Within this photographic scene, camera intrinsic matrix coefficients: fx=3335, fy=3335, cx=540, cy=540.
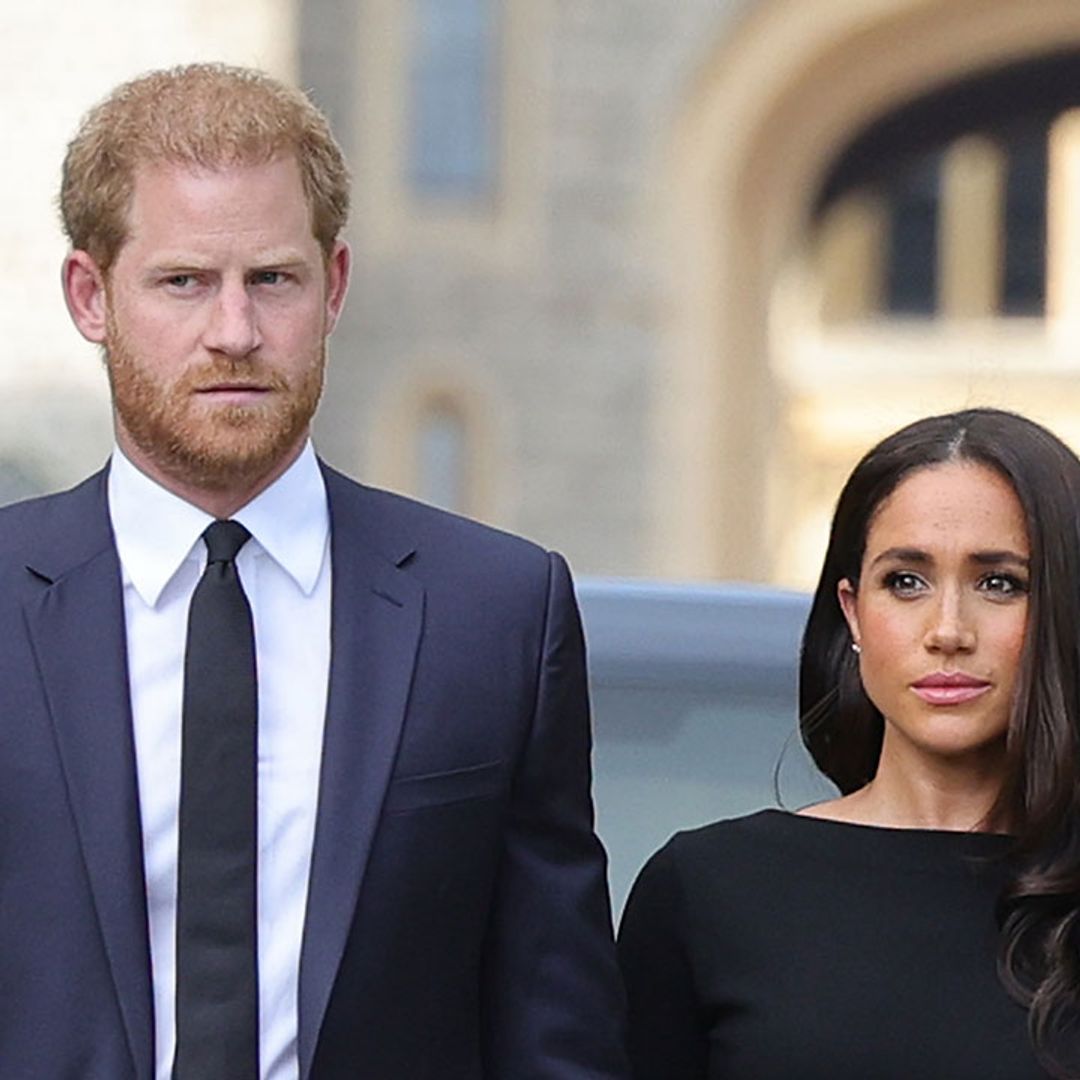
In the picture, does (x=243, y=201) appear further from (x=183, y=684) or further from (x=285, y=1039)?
(x=285, y=1039)

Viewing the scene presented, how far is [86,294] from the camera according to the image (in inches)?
121

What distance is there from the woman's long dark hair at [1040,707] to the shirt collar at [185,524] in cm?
60

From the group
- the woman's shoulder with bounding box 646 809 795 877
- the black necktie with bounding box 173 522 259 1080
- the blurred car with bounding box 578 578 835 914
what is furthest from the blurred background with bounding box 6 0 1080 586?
the black necktie with bounding box 173 522 259 1080

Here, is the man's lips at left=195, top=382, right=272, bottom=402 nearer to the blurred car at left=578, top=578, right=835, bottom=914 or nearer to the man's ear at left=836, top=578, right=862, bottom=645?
the man's ear at left=836, top=578, right=862, bottom=645

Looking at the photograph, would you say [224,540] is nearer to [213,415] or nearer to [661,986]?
[213,415]

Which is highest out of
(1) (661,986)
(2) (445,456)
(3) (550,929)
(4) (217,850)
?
(4) (217,850)

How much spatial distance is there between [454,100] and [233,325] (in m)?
16.7

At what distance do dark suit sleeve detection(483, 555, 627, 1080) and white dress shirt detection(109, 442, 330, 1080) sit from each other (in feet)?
0.71

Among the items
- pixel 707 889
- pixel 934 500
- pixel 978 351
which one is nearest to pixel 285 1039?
pixel 707 889

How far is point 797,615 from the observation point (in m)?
4.10

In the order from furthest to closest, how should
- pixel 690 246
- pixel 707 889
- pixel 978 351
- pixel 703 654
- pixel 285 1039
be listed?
pixel 978 351 → pixel 690 246 → pixel 703 654 → pixel 707 889 → pixel 285 1039

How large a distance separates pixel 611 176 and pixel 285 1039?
1645 centimetres

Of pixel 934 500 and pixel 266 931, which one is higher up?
pixel 934 500

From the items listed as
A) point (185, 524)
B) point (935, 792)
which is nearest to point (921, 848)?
point (935, 792)
